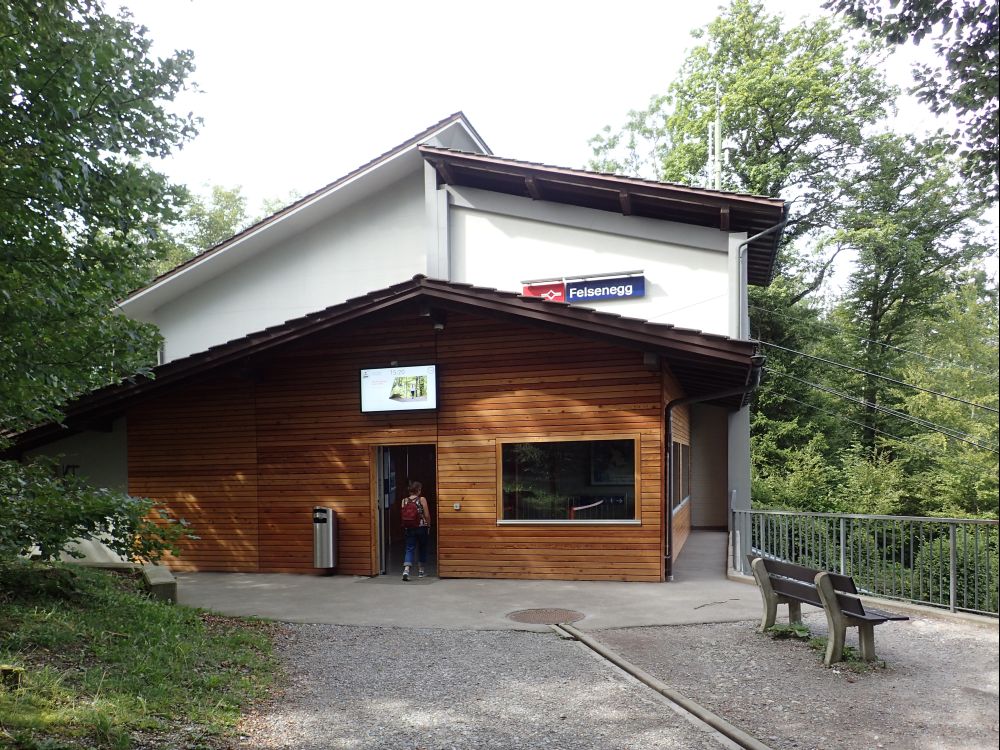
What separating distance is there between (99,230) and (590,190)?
8.09 metres

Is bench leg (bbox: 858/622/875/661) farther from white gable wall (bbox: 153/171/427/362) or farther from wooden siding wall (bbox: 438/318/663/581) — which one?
white gable wall (bbox: 153/171/427/362)

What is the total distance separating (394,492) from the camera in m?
13.6

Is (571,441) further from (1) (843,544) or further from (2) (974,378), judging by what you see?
(2) (974,378)

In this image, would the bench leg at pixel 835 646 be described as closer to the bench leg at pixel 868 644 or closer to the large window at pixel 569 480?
the bench leg at pixel 868 644

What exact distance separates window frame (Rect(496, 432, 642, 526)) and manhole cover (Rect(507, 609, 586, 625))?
6.92ft

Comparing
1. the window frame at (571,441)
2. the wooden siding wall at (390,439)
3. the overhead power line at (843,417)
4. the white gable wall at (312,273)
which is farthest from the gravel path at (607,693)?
the white gable wall at (312,273)

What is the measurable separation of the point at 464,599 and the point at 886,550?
203 inches

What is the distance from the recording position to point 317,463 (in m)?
12.1

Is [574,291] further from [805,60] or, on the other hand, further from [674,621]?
[805,60]

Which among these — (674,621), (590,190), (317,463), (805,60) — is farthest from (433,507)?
(805,60)

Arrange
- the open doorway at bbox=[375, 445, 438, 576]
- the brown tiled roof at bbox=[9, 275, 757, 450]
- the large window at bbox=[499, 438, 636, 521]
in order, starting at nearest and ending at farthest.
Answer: the brown tiled roof at bbox=[9, 275, 757, 450] → the large window at bbox=[499, 438, 636, 521] → the open doorway at bbox=[375, 445, 438, 576]

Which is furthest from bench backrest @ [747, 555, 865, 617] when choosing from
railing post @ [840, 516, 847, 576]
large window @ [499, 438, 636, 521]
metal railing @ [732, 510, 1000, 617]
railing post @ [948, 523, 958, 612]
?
large window @ [499, 438, 636, 521]

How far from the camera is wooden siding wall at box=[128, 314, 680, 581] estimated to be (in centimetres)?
1070

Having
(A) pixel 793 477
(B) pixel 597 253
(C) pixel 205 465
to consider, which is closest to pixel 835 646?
(B) pixel 597 253
